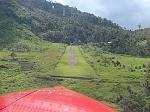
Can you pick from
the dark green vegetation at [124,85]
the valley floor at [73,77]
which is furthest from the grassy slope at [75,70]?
the dark green vegetation at [124,85]

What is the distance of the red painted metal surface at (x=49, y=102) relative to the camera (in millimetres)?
28281

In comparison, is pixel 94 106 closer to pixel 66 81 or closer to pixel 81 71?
pixel 66 81

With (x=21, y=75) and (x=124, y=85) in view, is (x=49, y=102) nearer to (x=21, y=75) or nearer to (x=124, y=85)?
(x=124, y=85)

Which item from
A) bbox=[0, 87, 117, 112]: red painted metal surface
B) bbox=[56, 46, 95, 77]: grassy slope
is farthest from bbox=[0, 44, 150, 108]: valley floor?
bbox=[0, 87, 117, 112]: red painted metal surface

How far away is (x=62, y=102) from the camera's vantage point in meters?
28.7

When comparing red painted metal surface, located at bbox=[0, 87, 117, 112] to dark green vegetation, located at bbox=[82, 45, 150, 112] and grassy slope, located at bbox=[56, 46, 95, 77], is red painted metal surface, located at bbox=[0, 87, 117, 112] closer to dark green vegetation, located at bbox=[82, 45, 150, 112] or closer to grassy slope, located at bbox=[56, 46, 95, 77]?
dark green vegetation, located at bbox=[82, 45, 150, 112]

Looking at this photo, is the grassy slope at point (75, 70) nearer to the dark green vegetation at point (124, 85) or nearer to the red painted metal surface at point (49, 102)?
the dark green vegetation at point (124, 85)

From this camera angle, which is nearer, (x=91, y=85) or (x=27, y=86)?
(x=27, y=86)

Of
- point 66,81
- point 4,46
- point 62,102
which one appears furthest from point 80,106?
point 4,46

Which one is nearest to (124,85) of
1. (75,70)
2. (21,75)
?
(21,75)

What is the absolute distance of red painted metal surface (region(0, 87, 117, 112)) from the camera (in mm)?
28281

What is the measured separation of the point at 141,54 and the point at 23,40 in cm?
4711

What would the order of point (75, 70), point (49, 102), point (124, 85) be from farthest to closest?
point (75, 70) → point (124, 85) → point (49, 102)

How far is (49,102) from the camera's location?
28812 millimetres
